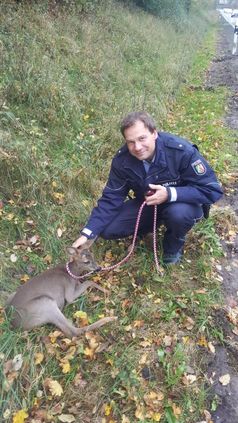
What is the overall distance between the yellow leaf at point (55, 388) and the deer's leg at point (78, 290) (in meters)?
0.88

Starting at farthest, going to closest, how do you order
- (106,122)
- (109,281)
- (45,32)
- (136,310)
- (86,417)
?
(45,32), (106,122), (109,281), (136,310), (86,417)

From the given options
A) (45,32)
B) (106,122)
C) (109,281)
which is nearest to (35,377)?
(109,281)

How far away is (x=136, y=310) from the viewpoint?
411 centimetres

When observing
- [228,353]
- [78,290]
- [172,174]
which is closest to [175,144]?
[172,174]

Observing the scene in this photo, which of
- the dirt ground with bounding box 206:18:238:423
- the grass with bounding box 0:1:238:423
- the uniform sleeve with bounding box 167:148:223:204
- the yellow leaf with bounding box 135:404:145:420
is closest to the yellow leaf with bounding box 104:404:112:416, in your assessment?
the grass with bounding box 0:1:238:423

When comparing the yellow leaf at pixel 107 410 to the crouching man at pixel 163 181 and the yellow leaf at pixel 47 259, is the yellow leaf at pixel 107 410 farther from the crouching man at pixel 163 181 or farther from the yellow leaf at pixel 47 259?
the yellow leaf at pixel 47 259

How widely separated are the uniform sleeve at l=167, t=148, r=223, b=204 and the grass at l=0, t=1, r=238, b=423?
908 millimetres

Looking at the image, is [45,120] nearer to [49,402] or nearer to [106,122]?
[106,122]

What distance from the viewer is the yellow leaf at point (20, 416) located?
10.2 ft

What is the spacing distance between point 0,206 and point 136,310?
1.99 metres

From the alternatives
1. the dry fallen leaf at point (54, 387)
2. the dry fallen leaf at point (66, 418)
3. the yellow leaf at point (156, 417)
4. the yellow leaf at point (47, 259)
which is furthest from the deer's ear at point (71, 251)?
the yellow leaf at point (156, 417)

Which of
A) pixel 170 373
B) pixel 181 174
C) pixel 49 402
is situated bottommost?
pixel 49 402

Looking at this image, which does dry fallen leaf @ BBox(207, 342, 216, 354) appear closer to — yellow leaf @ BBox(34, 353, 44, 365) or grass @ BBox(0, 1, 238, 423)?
grass @ BBox(0, 1, 238, 423)

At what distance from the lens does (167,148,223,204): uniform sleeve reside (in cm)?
414
